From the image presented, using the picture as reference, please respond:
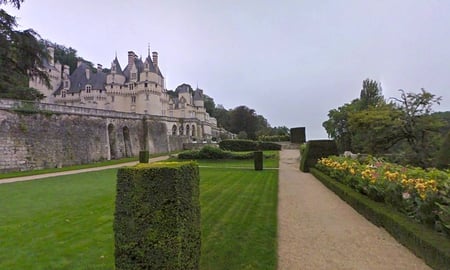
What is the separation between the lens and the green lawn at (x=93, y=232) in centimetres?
385

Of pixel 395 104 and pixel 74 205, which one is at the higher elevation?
pixel 395 104

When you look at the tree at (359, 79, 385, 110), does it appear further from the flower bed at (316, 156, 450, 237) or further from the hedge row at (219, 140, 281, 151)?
the flower bed at (316, 156, 450, 237)

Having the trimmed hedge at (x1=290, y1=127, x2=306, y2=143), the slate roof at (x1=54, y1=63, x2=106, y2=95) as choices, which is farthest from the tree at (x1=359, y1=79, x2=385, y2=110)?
the slate roof at (x1=54, y1=63, x2=106, y2=95)

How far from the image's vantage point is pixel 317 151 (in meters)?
17.6

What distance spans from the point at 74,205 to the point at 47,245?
11.0ft

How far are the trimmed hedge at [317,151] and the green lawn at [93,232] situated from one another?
9271 millimetres

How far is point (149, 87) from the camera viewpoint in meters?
41.2

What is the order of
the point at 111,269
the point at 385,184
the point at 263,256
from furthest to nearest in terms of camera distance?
1. the point at 385,184
2. the point at 263,256
3. the point at 111,269

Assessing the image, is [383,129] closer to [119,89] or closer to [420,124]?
[420,124]

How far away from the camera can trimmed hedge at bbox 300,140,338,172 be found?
57.3 feet

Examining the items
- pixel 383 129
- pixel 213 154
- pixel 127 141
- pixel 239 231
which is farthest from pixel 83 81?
pixel 239 231

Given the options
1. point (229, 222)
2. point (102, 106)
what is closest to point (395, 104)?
point (229, 222)

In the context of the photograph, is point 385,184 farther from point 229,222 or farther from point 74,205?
point 74,205

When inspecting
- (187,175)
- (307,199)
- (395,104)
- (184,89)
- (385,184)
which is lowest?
(307,199)
